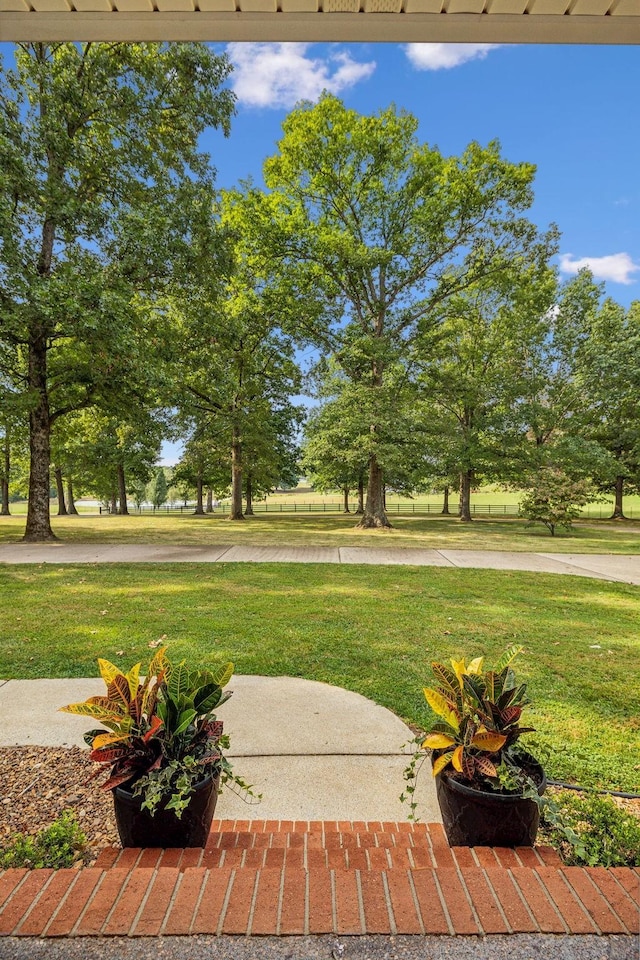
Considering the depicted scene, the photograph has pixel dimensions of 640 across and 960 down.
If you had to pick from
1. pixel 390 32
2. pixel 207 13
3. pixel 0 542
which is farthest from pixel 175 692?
pixel 0 542

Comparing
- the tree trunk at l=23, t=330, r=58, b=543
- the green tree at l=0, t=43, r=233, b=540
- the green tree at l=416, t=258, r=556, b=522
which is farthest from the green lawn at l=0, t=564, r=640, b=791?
the green tree at l=416, t=258, r=556, b=522

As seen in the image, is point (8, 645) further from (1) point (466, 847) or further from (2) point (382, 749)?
(1) point (466, 847)

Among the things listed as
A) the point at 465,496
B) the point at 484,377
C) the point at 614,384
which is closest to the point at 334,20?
the point at 484,377

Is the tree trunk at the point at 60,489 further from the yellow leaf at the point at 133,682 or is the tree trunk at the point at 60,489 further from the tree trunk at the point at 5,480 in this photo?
the yellow leaf at the point at 133,682

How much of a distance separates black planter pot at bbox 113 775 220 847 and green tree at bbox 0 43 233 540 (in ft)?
32.5

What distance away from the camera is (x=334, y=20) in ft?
6.72

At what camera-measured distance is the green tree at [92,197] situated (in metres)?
10.1

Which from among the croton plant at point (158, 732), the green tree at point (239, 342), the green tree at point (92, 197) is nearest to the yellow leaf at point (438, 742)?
the croton plant at point (158, 732)

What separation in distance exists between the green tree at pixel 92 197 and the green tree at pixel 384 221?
3552 mm

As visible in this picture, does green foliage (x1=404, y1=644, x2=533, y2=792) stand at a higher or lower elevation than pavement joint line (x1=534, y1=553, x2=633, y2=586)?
higher

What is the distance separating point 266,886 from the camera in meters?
1.37

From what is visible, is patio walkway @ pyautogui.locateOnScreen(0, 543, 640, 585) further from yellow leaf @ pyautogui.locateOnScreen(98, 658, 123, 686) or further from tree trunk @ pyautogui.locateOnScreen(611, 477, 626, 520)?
tree trunk @ pyautogui.locateOnScreen(611, 477, 626, 520)

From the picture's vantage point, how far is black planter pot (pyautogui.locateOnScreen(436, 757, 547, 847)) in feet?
5.46

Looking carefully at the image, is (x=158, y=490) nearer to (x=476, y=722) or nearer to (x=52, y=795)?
(x=52, y=795)
